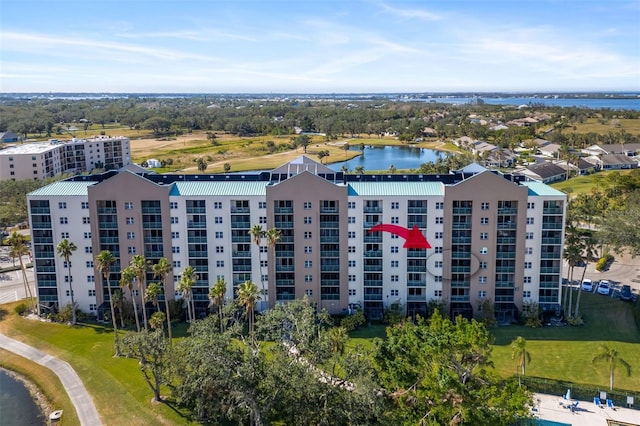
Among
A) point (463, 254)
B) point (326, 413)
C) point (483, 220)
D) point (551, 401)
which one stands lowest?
point (551, 401)

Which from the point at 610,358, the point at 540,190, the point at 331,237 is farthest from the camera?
the point at 540,190

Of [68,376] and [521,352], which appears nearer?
[521,352]

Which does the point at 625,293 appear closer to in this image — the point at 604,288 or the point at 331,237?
the point at 604,288

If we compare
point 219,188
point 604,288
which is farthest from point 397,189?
point 604,288

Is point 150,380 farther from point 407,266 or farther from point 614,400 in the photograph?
point 614,400

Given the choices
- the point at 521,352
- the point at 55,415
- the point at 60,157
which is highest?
the point at 60,157

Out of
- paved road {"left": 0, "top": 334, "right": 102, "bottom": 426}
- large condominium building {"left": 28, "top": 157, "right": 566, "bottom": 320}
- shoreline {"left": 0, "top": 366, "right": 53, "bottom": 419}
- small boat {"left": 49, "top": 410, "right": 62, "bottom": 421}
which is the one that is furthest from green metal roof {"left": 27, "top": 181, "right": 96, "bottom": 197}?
small boat {"left": 49, "top": 410, "right": 62, "bottom": 421}

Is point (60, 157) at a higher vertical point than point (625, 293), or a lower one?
higher

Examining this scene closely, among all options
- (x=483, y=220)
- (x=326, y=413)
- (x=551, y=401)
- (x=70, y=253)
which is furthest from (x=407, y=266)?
(x=70, y=253)
